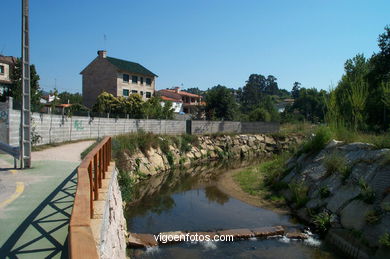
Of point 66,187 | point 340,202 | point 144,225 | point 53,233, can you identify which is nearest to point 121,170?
point 144,225

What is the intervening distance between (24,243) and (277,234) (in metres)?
8.06

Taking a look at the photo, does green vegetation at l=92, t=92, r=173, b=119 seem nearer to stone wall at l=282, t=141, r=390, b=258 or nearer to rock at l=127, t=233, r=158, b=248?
stone wall at l=282, t=141, r=390, b=258

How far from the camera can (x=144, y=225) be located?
11.3m

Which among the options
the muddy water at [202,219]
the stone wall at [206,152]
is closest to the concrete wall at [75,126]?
the stone wall at [206,152]

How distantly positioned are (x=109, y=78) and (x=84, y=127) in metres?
27.1

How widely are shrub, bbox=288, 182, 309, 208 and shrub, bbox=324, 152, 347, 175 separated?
4.08 ft

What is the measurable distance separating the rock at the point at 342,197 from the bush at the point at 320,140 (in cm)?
462

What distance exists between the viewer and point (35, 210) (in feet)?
19.1

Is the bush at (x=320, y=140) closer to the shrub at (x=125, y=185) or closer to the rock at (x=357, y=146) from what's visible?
the rock at (x=357, y=146)

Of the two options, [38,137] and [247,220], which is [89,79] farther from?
[247,220]

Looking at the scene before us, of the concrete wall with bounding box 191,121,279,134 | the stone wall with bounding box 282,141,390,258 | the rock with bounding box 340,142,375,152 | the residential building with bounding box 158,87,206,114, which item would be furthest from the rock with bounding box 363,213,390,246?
→ the residential building with bounding box 158,87,206,114

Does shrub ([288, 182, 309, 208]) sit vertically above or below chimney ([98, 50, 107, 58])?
below

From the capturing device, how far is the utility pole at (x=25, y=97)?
9516 millimetres

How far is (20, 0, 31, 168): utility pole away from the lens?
9.52 meters
